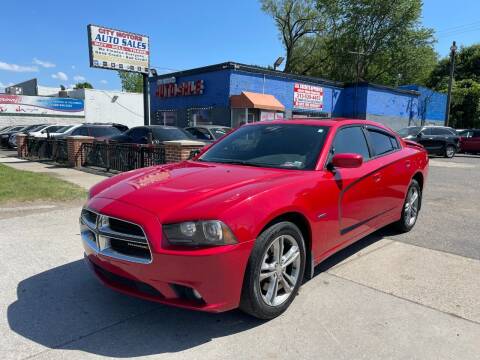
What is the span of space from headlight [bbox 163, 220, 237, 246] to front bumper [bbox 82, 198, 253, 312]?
0.05 m

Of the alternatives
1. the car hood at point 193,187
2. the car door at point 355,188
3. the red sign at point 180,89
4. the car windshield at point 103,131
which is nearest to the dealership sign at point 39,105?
the red sign at point 180,89

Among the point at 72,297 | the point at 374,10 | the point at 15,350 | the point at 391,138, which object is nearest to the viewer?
the point at 15,350

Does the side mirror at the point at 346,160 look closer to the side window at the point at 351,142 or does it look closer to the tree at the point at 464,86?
the side window at the point at 351,142

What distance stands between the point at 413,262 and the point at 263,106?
17.0 meters

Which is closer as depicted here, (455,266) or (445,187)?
(455,266)

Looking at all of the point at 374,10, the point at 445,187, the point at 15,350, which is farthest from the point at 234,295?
the point at 374,10

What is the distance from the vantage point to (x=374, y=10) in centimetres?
3659

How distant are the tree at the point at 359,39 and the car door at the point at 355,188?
1346 inches

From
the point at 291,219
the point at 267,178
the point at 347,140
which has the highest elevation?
the point at 347,140

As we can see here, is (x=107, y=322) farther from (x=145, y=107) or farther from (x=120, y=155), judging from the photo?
(x=145, y=107)

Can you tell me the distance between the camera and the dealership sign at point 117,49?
19141mm

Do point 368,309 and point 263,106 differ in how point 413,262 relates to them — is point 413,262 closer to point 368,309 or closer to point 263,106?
point 368,309

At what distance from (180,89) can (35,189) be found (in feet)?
54.0

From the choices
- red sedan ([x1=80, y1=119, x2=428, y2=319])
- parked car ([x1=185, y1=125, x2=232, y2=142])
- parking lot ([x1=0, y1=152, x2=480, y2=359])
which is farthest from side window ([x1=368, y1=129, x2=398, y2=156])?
parked car ([x1=185, y1=125, x2=232, y2=142])
